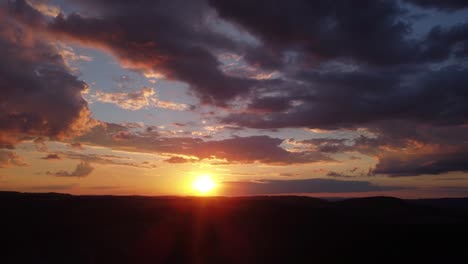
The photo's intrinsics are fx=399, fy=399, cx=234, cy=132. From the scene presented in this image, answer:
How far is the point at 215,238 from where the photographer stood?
3822 cm

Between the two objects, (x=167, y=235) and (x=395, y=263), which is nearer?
(x=395, y=263)

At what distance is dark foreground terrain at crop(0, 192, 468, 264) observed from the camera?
32156 millimetres

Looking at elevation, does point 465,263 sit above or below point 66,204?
below

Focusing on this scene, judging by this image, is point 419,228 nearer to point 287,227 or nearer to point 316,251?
point 287,227

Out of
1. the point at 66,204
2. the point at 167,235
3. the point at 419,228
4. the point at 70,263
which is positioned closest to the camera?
the point at 70,263

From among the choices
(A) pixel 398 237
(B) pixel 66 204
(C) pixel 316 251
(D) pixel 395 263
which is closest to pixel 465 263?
(D) pixel 395 263

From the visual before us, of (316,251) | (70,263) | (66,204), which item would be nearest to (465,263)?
(316,251)

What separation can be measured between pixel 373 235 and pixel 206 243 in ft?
58.0

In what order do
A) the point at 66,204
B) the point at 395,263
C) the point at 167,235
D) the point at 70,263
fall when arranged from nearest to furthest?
the point at 70,263, the point at 395,263, the point at 167,235, the point at 66,204

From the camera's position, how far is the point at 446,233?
146 feet

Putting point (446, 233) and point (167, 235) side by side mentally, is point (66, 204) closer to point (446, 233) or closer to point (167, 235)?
point (167, 235)

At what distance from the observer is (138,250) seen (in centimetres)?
3331

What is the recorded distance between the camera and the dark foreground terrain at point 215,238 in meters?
32.2

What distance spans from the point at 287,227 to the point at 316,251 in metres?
9.73
